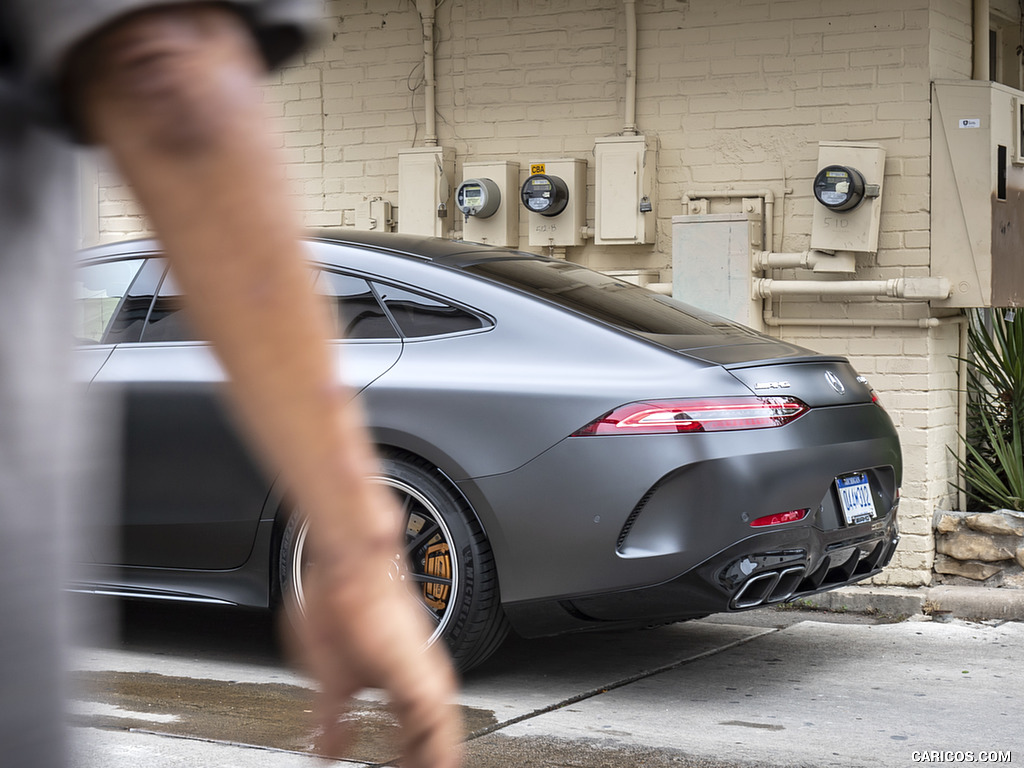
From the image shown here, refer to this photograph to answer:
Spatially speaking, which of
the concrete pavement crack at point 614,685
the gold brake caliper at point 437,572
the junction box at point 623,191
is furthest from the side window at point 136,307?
the junction box at point 623,191

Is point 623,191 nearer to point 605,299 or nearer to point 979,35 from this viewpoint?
point 979,35

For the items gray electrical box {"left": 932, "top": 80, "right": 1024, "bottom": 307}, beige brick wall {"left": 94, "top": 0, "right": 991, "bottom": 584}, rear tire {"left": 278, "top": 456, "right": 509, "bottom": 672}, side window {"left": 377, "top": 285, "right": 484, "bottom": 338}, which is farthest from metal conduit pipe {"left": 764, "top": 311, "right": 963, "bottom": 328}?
rear tire {"left": 278, "top": 456, "right": 509, "bottom": 672}

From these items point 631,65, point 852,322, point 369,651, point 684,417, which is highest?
point 631,65

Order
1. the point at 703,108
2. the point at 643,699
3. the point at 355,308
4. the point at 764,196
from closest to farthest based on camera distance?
the point at 643,699
the point at 355,308
the point at 764,196
the point at 703,108

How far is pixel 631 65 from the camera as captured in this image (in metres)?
7.54

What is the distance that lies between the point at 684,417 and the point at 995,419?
3.64 m

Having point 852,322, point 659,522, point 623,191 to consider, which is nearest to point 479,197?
point 623,191

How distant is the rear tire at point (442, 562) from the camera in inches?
179

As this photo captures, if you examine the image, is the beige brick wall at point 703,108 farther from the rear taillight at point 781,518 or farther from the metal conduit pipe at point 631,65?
the rear taillight at point 781,518

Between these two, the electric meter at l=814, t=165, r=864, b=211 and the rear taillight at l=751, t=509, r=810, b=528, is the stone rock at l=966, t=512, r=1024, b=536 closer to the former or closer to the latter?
the electric meter at l=814, t=165, r=864, b=211

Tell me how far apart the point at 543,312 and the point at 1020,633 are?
2.83 metres

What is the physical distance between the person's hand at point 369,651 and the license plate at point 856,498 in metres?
3.96

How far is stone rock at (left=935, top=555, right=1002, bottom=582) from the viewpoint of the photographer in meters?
6.64

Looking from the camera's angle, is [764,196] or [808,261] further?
[764,196]
